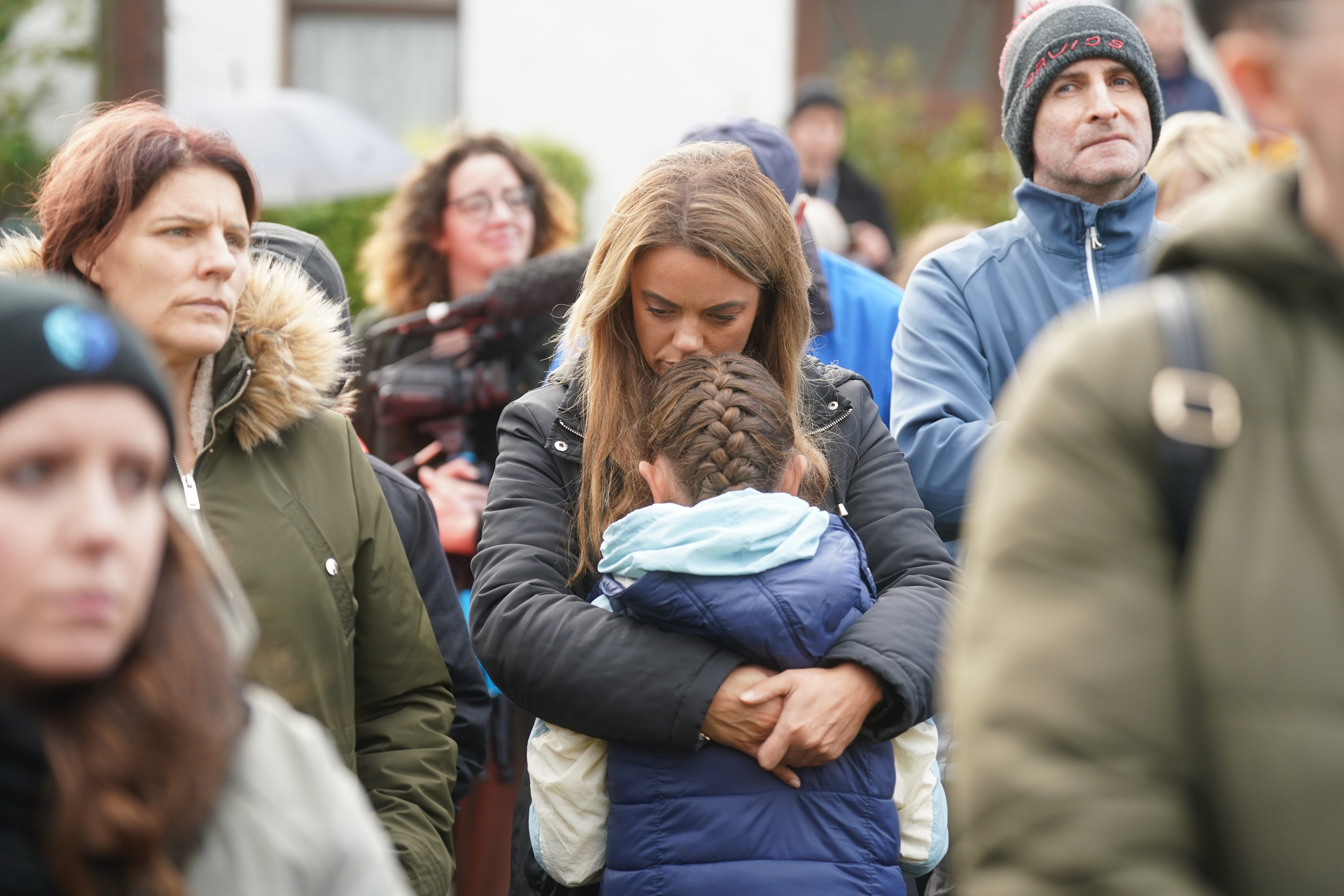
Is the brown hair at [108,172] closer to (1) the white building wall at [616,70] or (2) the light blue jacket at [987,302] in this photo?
(2) the light blue jacket at [987,302]

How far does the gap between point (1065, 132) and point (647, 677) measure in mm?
1929

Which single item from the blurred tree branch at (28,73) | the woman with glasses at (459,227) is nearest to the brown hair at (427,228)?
the woman with glasses at (459,227)

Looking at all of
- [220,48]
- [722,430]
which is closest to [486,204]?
[722,430]

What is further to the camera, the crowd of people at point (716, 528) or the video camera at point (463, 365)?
the video camera at point (463, 365)

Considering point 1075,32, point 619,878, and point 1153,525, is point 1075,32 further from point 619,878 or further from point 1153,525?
point 1153,525

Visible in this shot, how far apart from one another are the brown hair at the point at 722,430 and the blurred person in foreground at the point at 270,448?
2.06ft

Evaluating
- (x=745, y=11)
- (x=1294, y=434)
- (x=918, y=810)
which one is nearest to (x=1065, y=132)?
(x=918, y=810)

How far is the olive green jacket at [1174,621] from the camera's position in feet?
4.24

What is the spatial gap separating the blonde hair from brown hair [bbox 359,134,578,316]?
2438 millimetres

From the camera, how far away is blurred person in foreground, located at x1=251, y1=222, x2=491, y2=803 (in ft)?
10.3

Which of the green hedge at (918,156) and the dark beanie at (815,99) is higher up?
the dark beanie at (815,99)

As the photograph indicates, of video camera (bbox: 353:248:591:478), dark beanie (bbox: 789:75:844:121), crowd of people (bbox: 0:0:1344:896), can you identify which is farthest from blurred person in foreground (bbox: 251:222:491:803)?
dark beanie (bbox: 789:75:844:121)

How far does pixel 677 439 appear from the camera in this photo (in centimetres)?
271

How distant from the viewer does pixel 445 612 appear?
314 cm
